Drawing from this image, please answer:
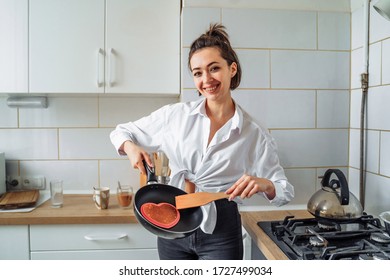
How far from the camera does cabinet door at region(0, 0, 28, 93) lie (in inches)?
33.9

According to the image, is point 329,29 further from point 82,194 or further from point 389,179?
point 82,194

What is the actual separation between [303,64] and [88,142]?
2.24 ft

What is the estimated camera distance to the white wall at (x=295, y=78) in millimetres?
851

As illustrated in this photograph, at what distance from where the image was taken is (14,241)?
0.79 m

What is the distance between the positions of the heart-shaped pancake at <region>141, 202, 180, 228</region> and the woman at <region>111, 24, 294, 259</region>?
6 cm

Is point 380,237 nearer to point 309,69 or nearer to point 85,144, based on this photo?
point 309,69

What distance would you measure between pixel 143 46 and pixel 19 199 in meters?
0.53

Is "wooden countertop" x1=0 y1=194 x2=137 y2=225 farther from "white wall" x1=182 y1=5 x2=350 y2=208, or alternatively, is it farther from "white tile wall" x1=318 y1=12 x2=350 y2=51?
"white tile wall" x1=318 y1=12 x2=350 y2=51

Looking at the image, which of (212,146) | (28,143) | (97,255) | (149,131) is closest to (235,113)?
(212,146)

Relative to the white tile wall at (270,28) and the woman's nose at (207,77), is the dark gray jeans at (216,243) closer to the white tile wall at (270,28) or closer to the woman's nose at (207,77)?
the woman's nose at (207,77)

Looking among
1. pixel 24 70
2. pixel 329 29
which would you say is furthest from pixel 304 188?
pixel 24 70

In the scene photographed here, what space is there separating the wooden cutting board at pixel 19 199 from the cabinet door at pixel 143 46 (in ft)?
1.18

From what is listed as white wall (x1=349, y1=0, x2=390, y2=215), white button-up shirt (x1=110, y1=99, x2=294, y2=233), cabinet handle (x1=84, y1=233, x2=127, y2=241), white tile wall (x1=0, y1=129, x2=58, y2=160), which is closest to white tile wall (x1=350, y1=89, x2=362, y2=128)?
white wall (x1=349, y1=0, x2=390, y2=215)

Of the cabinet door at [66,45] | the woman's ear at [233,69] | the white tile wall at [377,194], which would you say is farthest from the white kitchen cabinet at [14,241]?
the white tile wall at [377,194]
